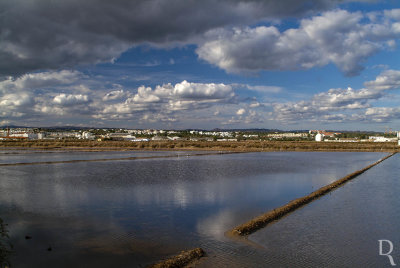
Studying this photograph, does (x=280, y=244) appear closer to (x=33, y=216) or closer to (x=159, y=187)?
(x=33, y=216)

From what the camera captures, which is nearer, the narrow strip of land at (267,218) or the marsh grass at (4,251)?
the marsh grass at (4,251)

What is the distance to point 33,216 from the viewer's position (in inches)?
420

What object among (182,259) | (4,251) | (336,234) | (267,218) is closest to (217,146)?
(267,218)

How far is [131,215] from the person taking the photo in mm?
10828

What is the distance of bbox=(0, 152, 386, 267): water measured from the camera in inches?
285

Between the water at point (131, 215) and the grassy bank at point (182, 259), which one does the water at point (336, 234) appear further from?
the grassy bank at point (182, 259)

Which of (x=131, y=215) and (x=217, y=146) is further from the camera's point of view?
(x=217, y=146)

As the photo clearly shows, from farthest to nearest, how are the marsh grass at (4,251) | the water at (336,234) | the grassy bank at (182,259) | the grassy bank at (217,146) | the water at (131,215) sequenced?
the grassy bank at (217,146)
the water at (131,215)
the water at (336,234)
the grassy bank at (182,259)
the marsh grass at (4,251)

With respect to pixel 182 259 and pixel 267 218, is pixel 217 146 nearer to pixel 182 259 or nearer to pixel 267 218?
pixel 267 218

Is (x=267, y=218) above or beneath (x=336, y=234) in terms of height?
above

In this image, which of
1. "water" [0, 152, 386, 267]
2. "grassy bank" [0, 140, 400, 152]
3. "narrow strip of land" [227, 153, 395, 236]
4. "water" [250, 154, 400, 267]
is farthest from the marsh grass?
"grassy bank" [0, 140, 400, 152]

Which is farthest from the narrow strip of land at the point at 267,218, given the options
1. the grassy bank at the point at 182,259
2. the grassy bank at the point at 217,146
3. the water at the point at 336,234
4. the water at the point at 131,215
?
the grassy bank at the point at 217,146

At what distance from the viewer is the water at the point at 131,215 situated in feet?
23.8

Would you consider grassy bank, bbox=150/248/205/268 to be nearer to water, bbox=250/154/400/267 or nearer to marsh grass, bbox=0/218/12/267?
water, bbox=250/154/400/267
